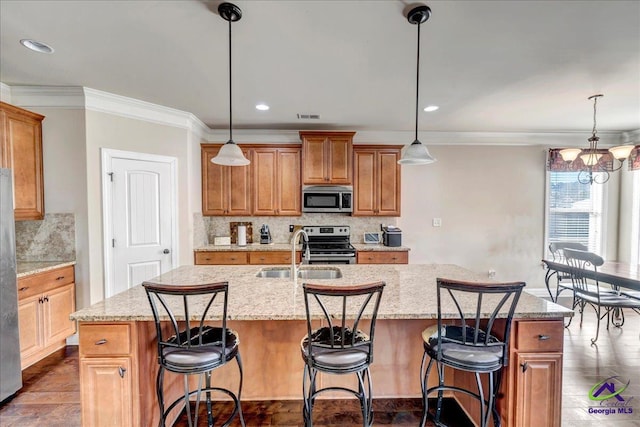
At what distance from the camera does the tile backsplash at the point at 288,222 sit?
4.45 m

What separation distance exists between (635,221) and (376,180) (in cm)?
400

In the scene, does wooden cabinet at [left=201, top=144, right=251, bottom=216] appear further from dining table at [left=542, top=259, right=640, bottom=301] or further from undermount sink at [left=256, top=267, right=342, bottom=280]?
dining table at [left=542, top=259, right=640, bottom=301]

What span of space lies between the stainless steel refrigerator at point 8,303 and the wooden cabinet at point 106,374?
1.21 meters

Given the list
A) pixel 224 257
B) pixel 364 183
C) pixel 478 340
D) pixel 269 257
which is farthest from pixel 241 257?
pixel 478 340

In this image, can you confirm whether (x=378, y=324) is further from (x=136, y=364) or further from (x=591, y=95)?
(x=591, y=95)

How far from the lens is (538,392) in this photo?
1.61 m

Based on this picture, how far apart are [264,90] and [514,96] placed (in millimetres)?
2674

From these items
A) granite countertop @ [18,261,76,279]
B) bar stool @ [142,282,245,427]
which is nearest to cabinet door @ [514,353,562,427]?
bar stool @ [142,282,245,427]

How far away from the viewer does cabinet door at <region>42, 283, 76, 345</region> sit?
2.69m

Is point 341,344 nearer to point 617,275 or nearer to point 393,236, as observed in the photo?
point 393,236

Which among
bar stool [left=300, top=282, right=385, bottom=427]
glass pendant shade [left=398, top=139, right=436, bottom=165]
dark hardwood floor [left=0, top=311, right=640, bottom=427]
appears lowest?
dark hardwood floor [left=0, top=311, right=640, bottom=427]

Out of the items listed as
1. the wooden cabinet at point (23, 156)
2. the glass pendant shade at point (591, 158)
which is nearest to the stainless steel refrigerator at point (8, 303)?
the wooden cabinet at point (23, 156)

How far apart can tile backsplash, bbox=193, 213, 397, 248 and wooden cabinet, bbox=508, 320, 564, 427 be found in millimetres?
2918

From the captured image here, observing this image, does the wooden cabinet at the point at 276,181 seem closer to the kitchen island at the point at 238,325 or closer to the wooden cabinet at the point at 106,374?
the kitchen island at the point at 238,325
